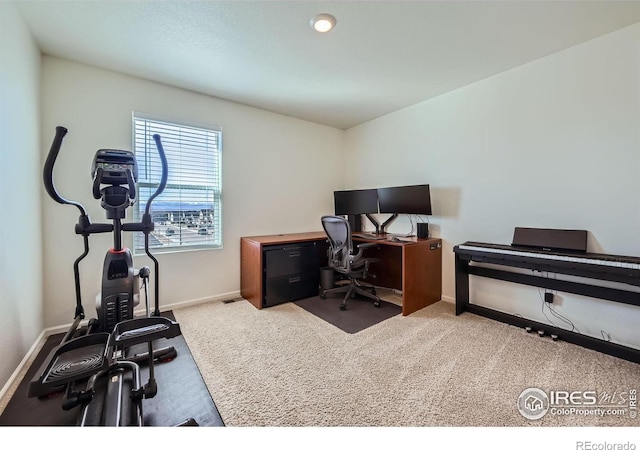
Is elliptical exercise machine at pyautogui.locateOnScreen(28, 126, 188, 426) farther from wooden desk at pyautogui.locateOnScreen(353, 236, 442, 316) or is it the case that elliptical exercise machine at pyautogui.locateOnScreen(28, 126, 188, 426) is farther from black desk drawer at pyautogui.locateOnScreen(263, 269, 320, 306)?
wooden desk at pyautogui.locateOnScreen(353, 236, 442, 316)

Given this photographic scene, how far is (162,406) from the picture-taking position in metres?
1.52

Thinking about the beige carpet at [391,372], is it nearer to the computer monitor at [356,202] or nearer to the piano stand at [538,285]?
the piano stand at [538,285]

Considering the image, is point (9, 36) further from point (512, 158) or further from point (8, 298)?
point (512, 158)

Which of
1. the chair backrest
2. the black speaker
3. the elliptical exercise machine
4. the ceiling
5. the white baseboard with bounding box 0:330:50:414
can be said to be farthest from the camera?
the black speaker

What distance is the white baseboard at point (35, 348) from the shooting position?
5.27 ft

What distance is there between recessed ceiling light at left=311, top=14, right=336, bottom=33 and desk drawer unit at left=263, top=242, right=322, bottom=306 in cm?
209

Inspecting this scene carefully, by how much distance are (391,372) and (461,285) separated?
4.82 feet

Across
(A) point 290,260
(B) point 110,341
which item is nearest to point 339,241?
(A) point 290,260

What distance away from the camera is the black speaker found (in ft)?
10.5

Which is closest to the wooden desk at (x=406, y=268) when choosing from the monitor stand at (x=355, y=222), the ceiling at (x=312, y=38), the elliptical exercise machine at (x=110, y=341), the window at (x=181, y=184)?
the window at (x=181, y=184)

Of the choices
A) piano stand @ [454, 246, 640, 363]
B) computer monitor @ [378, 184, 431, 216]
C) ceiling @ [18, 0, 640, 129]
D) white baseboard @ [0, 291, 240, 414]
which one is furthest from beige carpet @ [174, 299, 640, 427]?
ceiling @ [18, 0, 640, 129]

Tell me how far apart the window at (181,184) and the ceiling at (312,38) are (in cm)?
53

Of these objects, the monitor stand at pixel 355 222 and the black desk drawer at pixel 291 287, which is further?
the monitor stand at pixel 355 222
